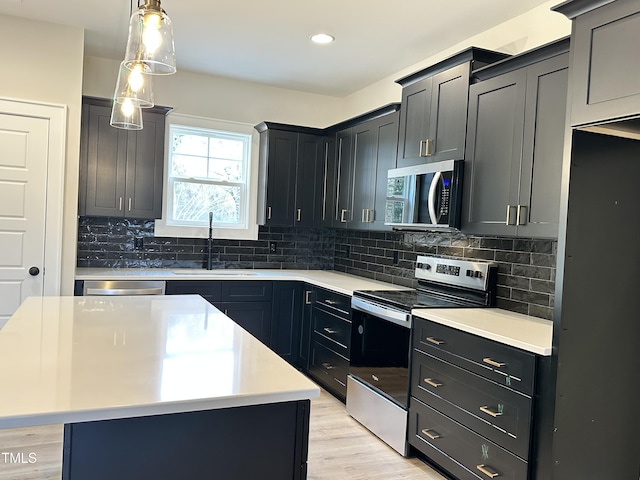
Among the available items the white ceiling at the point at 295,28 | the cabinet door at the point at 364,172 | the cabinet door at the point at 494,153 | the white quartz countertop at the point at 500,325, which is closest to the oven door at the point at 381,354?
the white quartz countertop at the point at 500,325

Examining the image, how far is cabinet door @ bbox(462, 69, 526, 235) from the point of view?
261 cm

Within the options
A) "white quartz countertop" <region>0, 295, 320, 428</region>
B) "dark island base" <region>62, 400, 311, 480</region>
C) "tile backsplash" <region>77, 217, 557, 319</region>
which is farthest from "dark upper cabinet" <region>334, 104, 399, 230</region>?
"dark island base" <region>62, 400, 311, 480</region>

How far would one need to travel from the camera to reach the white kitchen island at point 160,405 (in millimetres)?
1239

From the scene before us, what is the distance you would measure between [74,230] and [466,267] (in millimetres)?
2846

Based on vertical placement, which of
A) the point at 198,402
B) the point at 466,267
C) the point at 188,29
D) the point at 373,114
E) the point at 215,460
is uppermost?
the point at 188,29

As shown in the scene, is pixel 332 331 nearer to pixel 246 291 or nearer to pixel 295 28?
pixel 246 291

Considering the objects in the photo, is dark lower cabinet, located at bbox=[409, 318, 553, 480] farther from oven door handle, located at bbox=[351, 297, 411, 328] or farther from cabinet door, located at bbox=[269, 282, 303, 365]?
cabinet door, located at bbox=[269, 282, 303, 365]

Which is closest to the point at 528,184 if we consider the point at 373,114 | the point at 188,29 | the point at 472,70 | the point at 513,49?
the point at 472,70

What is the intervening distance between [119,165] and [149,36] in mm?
2748

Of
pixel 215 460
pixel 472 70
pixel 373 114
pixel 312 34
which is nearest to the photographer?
pixel 215 460

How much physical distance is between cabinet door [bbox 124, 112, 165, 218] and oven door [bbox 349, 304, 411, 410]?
2011 mm

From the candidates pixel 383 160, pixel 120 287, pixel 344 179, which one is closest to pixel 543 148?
pixel 383 160

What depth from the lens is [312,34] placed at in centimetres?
354

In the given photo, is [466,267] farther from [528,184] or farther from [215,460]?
[215,460]
